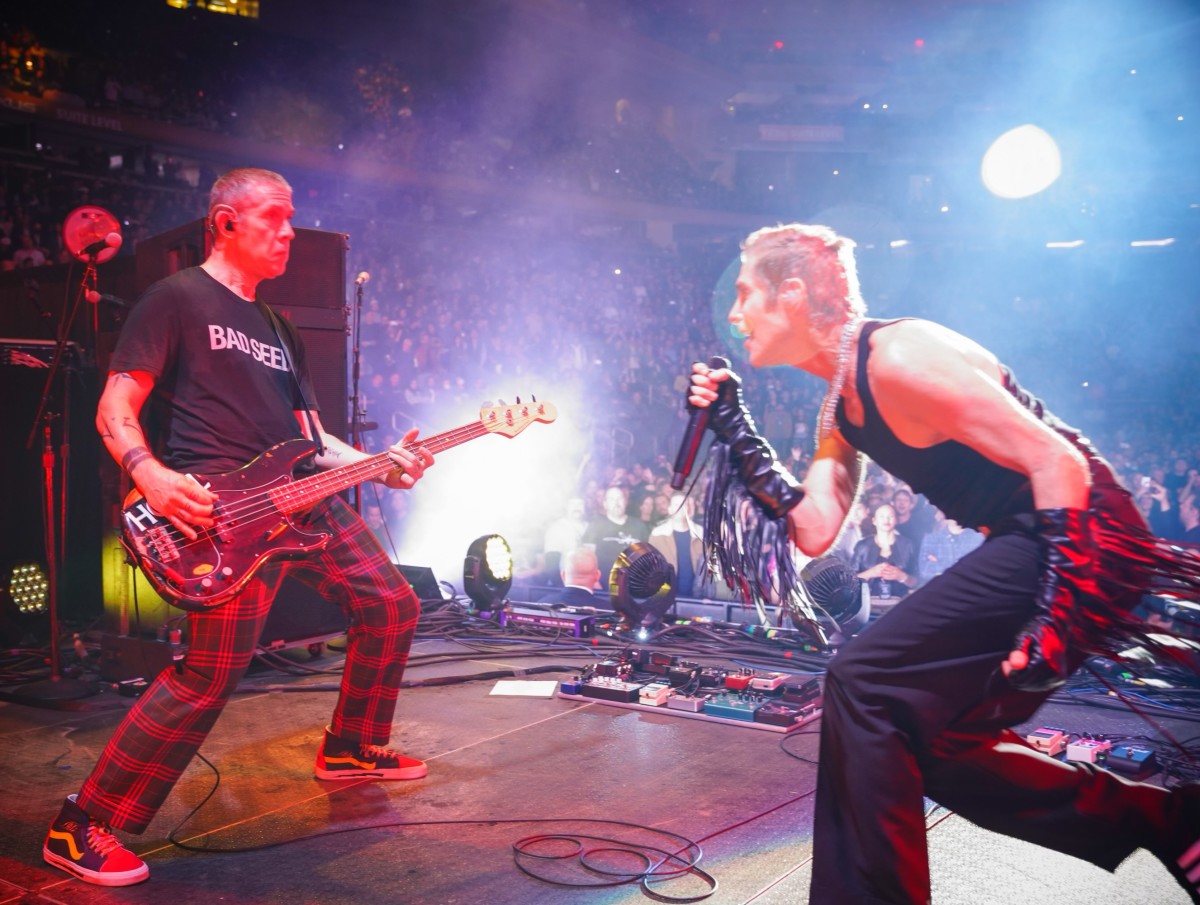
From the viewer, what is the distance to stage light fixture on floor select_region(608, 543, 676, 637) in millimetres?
6188

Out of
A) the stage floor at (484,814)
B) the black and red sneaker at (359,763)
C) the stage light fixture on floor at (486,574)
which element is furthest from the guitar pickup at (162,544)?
the stage light fixture on floor at (486,574)

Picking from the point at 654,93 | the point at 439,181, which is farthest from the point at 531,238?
Result: the point at 654,93

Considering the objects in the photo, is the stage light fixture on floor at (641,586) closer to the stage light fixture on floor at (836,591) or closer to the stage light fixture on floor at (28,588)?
the stage light fixture on floor at (836,591)

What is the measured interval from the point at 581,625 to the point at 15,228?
8981 millimetres

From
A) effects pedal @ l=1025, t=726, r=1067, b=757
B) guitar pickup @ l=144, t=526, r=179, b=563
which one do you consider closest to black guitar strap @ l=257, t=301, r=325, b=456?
guitar pickup @ l=144, t=526, r=179, b=563

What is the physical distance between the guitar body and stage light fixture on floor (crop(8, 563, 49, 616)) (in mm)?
4095

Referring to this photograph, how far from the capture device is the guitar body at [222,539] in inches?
109

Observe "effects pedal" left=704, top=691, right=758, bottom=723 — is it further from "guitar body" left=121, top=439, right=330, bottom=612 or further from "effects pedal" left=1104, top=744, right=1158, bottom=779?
"guitar body" left=121, top=439, right=330, bottom=612

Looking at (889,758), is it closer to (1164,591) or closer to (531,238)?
(1164,591)

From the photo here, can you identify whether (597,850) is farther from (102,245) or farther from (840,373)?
(102,245)

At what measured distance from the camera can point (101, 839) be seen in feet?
8.94

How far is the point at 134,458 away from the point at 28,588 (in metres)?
4.44

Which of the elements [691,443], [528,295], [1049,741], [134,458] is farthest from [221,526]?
[528,295]

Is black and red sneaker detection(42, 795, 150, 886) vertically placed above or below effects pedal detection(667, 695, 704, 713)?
above
